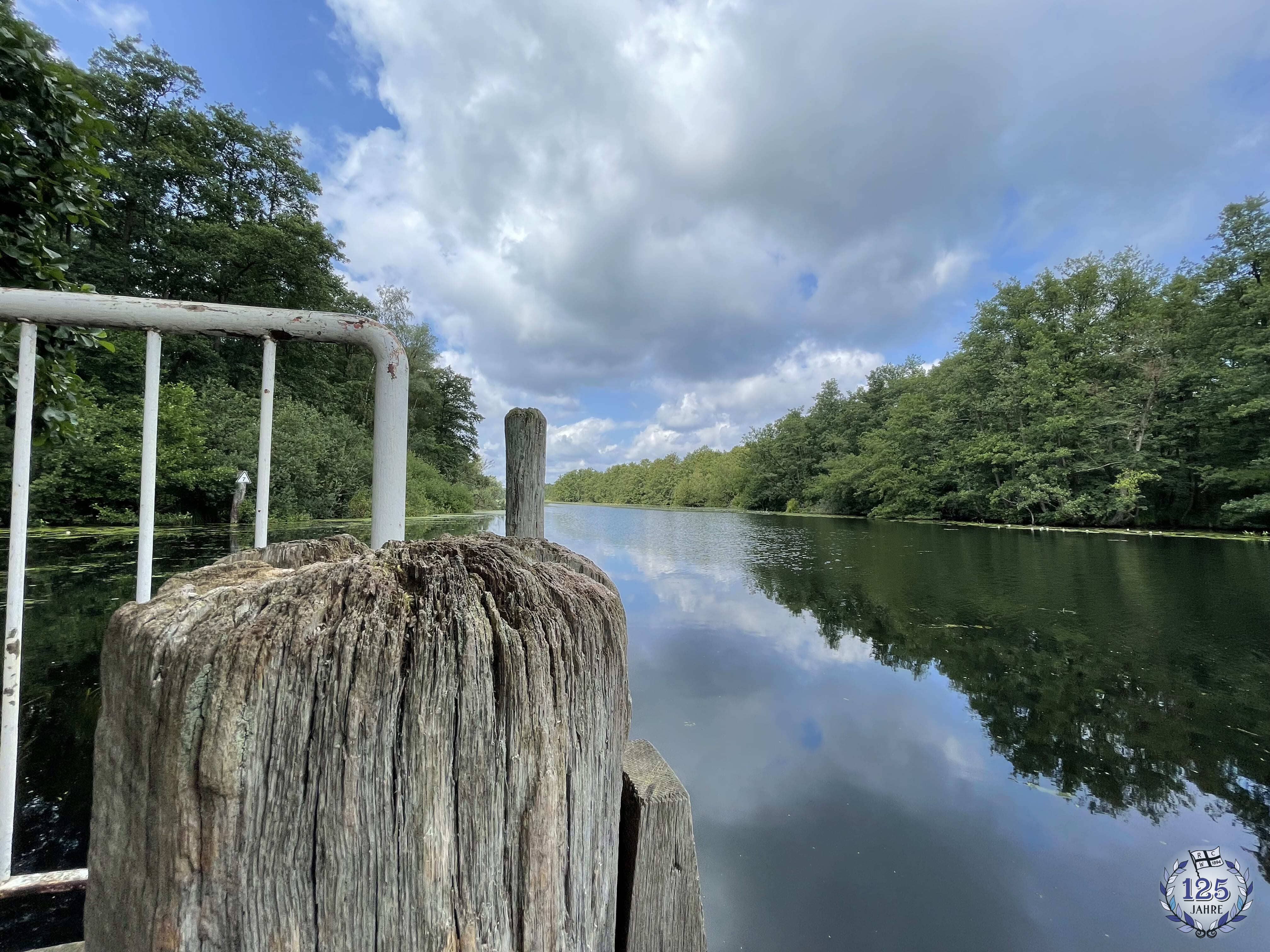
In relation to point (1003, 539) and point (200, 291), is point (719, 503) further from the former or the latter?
point (200, 291)

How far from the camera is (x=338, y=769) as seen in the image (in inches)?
15.6

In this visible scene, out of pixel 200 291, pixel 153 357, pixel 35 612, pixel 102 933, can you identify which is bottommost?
pixel 35 612

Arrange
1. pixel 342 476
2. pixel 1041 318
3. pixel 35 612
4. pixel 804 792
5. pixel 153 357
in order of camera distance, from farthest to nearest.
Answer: pixel 1041 318, pixel 342 476, pixel 35 612, pixel 804 792, pixel 153 357

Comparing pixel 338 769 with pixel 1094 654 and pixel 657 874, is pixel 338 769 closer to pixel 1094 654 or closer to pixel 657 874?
pixel 657 874

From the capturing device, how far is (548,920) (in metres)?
0.46

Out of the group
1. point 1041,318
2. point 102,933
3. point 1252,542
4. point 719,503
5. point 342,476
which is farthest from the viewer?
point 719,503

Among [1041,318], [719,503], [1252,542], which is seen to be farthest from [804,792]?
[719,503]

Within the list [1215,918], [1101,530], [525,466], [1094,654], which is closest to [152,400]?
[525,466]

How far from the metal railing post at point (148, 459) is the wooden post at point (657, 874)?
72 centimetres

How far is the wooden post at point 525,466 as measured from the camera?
1956 millimetres

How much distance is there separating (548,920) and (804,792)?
9.28ft

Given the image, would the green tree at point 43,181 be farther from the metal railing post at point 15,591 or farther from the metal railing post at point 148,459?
the metal railing post at point 148,459

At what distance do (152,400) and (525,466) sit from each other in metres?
1.22

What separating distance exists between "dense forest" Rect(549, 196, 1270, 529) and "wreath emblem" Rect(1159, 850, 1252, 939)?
18971mm
